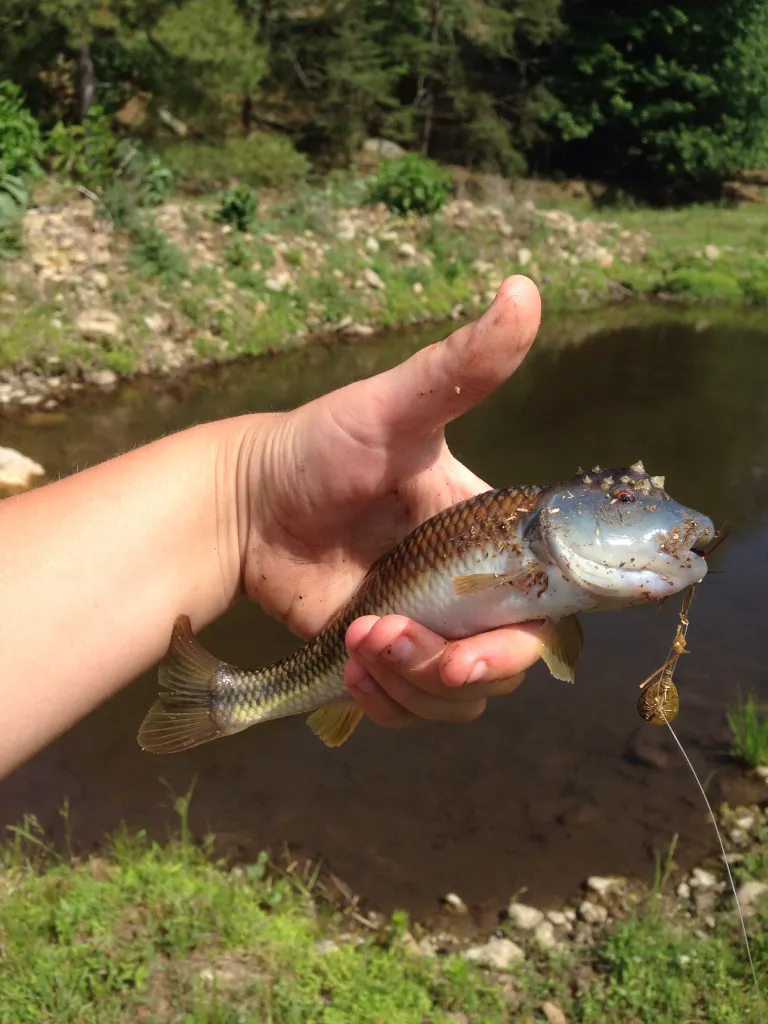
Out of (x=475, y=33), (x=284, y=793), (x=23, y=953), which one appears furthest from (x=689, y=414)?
(x=475, y=33)

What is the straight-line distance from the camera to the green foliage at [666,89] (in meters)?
29.1

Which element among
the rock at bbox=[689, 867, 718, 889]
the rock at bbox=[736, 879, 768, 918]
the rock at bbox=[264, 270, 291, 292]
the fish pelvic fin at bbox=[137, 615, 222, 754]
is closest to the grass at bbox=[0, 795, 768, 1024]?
the rock at bbox=[736, 879, 768, 918]

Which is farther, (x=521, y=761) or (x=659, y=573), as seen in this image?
(x=521, y=761)

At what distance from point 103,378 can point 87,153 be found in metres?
5.28

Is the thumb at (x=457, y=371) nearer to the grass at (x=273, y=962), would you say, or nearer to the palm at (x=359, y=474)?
the palm at (x=359, y=474)

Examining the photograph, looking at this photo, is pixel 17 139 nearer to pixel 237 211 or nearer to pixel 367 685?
pixel 237 211

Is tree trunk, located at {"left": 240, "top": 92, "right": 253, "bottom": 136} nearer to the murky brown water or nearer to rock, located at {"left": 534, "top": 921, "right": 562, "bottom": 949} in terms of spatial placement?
the murky brown water

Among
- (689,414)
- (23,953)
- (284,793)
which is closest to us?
(23,953)

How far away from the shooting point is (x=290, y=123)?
1003 inches

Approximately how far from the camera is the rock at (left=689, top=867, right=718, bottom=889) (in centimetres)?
535

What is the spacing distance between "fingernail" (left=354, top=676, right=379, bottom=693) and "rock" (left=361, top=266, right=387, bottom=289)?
15.4 m

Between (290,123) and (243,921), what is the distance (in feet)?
81.4

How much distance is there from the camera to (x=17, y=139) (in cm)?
1505

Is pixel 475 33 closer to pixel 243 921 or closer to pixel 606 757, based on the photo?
pixel 606 757
